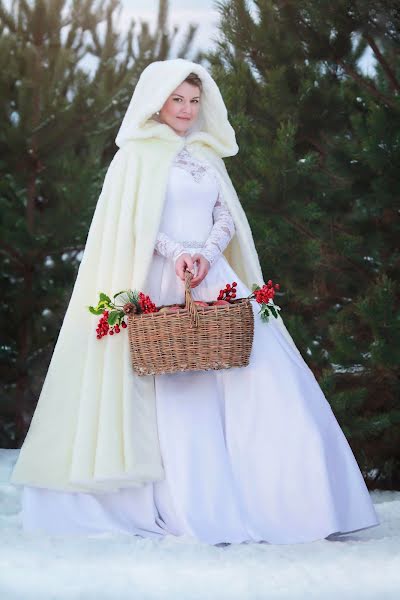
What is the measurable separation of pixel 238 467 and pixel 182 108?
132 centimetres

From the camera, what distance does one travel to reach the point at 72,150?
7652 mm

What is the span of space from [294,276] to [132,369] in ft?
7.10

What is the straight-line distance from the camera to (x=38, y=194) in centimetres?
786

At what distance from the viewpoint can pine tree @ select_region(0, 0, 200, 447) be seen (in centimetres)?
741

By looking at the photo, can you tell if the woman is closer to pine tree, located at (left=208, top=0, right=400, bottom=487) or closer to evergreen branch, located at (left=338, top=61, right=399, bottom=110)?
pine tree, located at (left=208, top=0, right=400, bottom=487)

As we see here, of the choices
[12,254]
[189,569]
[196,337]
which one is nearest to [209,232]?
[196,337]

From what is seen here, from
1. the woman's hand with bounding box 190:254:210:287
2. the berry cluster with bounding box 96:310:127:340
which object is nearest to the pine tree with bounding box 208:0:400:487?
the woman's hand with bounding box 190:254:210:287

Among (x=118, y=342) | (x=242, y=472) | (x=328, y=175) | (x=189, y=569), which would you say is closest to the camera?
(x=189, y=569)

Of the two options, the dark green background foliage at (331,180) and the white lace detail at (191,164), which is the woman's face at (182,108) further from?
the dark green background foliage at (331,180)

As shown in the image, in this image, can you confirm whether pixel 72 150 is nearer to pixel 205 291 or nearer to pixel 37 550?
pixel 205 291

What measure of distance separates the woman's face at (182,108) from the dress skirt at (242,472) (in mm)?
700

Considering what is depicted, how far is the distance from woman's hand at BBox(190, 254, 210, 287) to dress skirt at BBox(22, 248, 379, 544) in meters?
0.18

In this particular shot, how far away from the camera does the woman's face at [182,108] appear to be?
3.93m

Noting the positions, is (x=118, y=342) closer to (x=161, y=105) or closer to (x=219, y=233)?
(x=219, y=233)
